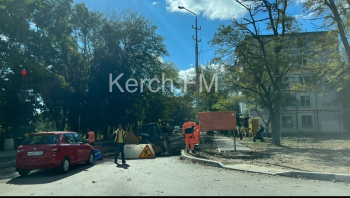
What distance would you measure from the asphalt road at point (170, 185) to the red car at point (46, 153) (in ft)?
1.54

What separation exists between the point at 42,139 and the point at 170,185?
5745 mm

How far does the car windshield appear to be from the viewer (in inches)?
450

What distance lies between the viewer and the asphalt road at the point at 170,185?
750cm

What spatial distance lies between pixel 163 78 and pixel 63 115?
15.3m

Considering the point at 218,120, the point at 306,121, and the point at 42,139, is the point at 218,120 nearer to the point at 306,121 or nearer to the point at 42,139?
the point at 42,139

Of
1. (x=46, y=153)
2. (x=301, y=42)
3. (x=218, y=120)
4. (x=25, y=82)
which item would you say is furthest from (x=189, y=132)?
(x=25, y=82)

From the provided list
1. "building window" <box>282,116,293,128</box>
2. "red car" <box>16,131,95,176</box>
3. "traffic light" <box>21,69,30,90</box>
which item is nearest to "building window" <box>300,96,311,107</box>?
"building window" <box>282,116,293,128</box>

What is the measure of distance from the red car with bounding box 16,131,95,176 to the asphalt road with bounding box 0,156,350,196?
0.47 meters

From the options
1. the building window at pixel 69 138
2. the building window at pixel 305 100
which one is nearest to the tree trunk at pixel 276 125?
the building window at pixel 69 138

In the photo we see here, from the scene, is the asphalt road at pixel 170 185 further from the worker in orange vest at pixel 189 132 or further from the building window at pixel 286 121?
the building window at pixel 286 121

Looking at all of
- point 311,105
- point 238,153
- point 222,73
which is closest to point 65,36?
point 222,73

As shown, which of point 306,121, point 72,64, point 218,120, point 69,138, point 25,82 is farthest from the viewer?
point 306,121

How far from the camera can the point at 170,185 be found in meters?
8.38

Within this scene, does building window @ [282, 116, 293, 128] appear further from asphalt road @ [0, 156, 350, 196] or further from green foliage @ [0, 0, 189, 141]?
asphalt road @ [0, 156, 350, 196]
